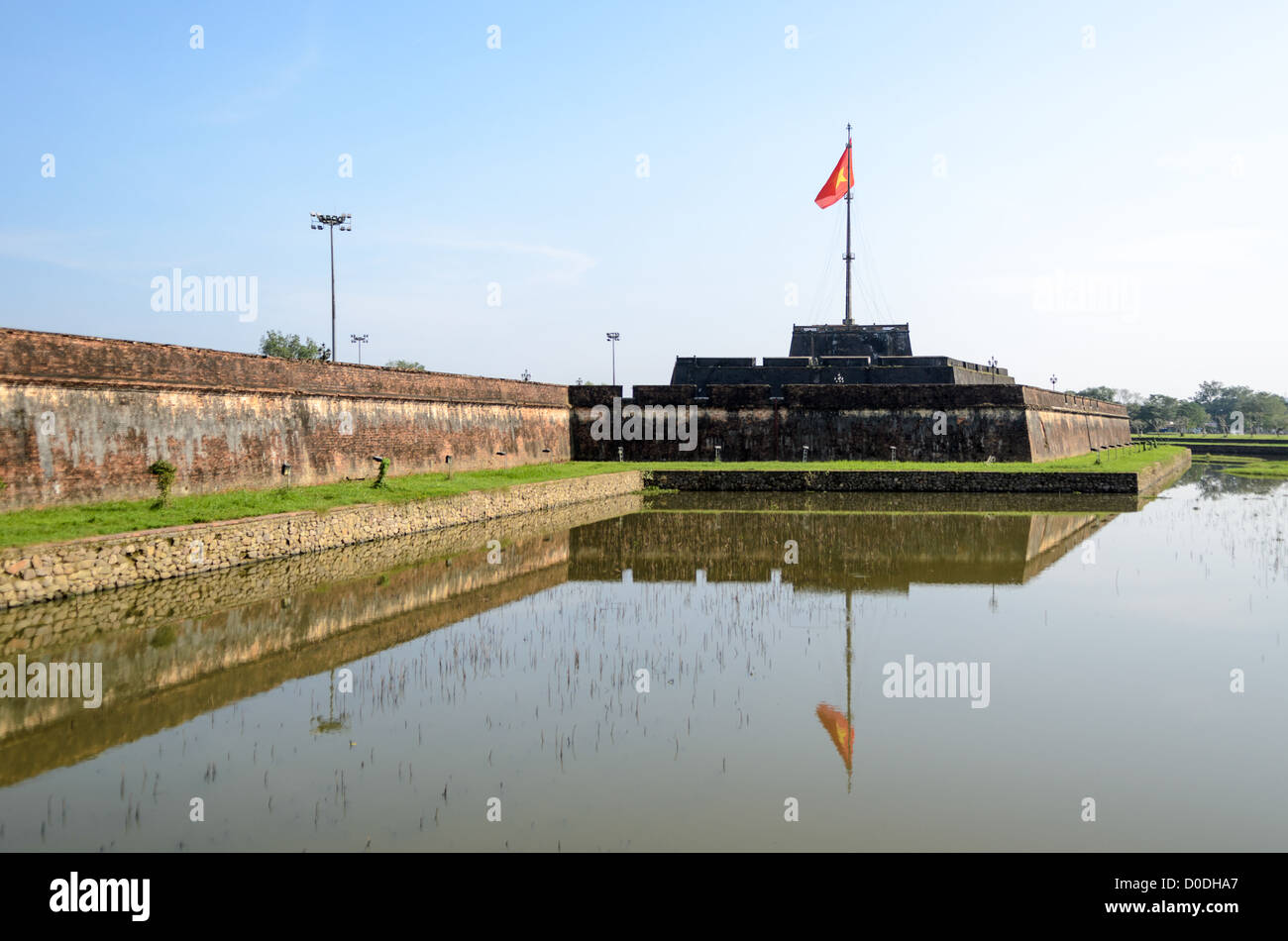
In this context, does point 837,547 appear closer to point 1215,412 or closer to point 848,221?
point 848,221

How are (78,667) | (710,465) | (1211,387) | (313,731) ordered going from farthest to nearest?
(1211,387) → (710,465) → (78,667) → (313,731)

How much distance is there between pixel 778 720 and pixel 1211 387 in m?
126

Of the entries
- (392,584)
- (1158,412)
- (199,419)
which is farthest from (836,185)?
(1158,412)

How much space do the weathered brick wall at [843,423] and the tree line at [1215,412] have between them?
199 ft

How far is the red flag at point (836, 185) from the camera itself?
3388 cm

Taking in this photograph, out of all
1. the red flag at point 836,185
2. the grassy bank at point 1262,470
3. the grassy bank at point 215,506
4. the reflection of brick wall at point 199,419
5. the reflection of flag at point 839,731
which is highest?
the red flag at point 836,185

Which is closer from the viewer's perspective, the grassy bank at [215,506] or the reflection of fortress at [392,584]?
the reflection of fortress at [392,584]

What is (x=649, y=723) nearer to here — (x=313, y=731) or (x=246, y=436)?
(x=313, y=731)

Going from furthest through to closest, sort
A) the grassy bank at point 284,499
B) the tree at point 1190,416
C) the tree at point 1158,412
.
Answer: the tree at point 1190,416, the tree at point 1158,412, the grassy bank at point 284,499

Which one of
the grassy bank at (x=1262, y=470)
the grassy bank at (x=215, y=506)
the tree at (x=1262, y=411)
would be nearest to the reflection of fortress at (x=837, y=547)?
the grassy bank at (x=215, y=506)

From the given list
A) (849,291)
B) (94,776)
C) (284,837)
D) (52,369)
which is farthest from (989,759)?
(849,291)

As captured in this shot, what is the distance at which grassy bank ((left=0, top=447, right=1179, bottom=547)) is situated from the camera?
10.2 meters

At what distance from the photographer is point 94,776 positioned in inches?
194

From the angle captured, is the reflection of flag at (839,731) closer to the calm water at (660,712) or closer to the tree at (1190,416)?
the calm water at (660,712)
